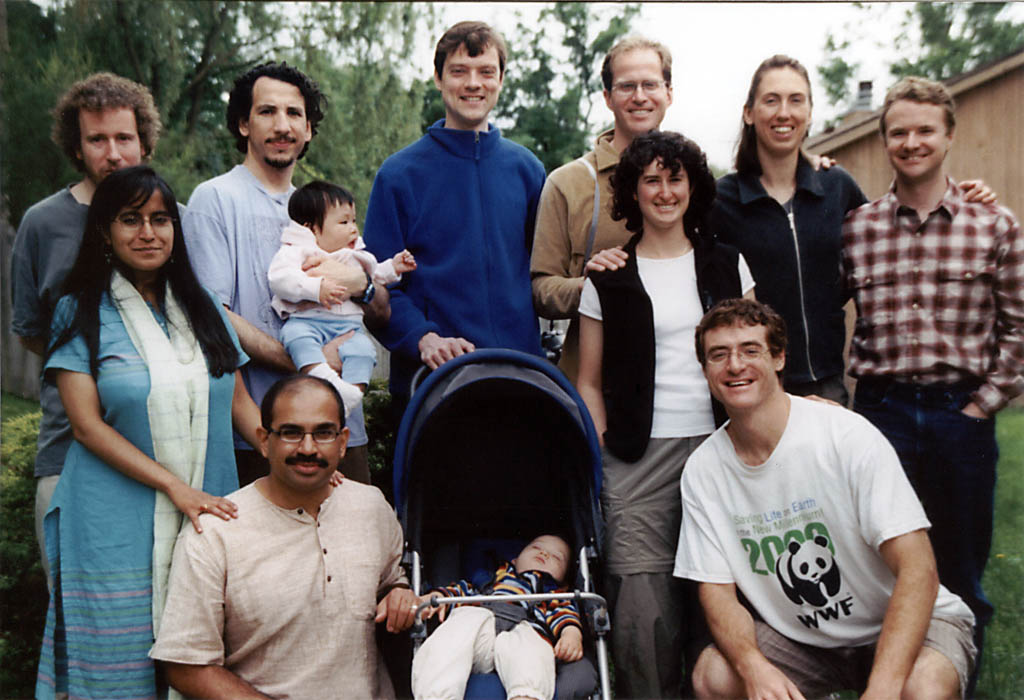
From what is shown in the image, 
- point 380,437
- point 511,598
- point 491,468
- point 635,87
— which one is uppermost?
point 635,87

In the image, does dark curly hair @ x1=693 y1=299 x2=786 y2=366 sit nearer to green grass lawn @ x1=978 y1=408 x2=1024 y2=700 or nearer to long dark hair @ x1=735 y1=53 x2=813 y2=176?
long dark hair @ x1=735 y1=53 x2=813 y2=176

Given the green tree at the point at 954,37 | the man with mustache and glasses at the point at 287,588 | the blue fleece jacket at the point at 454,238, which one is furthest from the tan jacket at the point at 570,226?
the green tree at the point at 954,37

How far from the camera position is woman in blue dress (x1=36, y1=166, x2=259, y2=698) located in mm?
3236

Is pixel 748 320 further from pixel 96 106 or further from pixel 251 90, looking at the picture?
pixel 96 106

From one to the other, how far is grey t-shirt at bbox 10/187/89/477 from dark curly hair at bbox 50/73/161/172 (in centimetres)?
30

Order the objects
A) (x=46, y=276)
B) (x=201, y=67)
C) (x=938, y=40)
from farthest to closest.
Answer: (x=201, y=67)
(x=938, y=40)
(x=46, y=276)

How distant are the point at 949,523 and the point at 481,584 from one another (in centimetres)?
193

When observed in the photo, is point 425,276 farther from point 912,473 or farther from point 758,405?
point 912,473

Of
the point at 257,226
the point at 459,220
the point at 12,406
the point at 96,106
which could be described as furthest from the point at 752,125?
the point at 12,406

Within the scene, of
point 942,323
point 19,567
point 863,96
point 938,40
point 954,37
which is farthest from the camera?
point 863,96

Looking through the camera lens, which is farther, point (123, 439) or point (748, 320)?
point (123, 439)

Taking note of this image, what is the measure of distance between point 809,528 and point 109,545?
2.52 meters

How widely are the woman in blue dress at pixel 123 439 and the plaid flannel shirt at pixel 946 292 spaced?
2711mm

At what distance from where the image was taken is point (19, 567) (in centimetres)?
405
